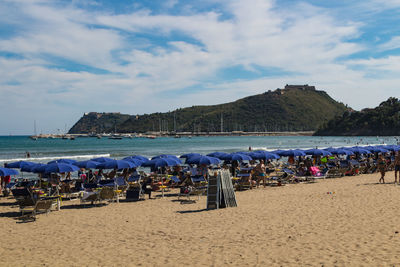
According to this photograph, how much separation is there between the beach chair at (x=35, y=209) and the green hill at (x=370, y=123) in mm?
133951

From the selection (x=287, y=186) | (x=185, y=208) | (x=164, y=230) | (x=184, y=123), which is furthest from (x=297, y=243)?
(x=184, y=123)

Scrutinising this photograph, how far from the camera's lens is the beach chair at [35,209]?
387 inches

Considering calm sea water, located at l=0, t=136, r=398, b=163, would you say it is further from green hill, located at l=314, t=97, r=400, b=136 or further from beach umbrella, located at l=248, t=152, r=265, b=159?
green hill, located at l=314, t=97, r=400, b=136

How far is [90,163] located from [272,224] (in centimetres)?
885

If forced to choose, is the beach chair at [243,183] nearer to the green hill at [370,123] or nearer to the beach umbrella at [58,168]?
the beach umbrella at [58,168]

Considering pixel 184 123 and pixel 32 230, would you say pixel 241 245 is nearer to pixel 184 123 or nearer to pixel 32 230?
pixel 32 230

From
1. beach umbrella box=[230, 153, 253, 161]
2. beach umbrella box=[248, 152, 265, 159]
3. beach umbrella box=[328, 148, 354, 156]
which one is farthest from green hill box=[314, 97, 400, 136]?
beach umbrella box=[230, 153, 253, 161]

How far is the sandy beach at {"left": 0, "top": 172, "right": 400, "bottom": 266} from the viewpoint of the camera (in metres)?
6.02

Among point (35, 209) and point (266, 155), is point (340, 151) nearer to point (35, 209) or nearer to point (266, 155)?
point (266, 155)

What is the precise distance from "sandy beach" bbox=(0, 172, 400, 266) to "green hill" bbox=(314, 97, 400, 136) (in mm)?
130428

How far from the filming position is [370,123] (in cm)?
13512

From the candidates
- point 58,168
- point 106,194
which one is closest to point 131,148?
point 58,168

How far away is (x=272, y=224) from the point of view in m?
8.23

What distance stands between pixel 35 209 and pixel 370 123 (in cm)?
14128
